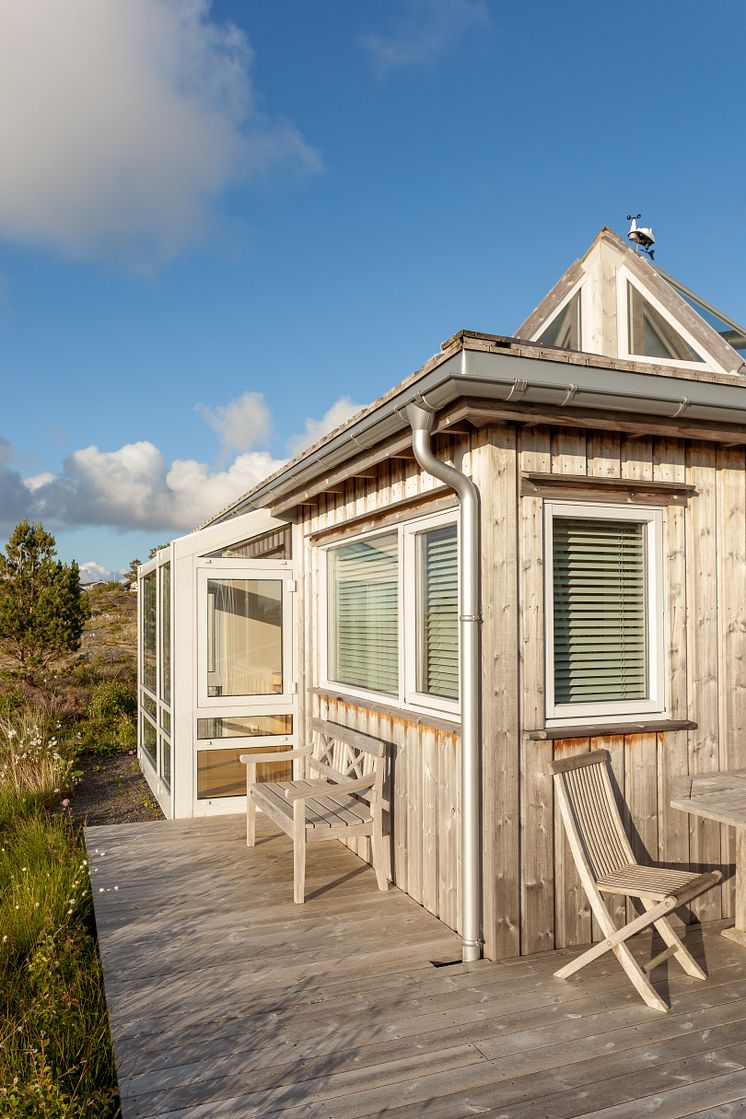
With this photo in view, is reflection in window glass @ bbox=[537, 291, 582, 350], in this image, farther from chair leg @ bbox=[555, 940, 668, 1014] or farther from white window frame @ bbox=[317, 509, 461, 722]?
chair leg @ bbox=[555, 940, 668, 1014]

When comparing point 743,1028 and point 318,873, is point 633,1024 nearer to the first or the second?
point 743,1028

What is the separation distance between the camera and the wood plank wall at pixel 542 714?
4031 mm

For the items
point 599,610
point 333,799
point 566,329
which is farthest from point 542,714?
point 566,329

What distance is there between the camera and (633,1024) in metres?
3.29

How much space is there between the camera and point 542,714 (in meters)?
4.14

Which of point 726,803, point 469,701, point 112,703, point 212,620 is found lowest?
point 112,703

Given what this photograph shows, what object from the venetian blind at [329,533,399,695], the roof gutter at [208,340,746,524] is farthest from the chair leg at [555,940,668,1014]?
the roof gutter at [208,340,746,524]

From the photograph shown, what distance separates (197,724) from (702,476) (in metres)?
4.79

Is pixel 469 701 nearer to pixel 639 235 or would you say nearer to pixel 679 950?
pixel 679 950

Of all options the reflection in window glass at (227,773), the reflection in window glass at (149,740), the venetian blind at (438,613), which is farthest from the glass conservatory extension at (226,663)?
the venetian blind at (438,613)

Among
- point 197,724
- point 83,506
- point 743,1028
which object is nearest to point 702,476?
point 743,1028

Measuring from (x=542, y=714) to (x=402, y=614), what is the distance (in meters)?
1.36

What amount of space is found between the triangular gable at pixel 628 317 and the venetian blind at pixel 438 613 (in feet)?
6.48

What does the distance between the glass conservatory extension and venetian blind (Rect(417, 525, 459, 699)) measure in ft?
8.75
